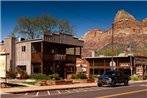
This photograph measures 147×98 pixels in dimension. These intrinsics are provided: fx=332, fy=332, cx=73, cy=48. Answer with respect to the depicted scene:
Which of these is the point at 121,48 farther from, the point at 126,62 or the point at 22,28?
the point at 126,62

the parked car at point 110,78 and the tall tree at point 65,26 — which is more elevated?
the tall tree at point 65,26

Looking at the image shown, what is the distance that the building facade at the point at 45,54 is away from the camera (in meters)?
45.8

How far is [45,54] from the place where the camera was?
45.8 m

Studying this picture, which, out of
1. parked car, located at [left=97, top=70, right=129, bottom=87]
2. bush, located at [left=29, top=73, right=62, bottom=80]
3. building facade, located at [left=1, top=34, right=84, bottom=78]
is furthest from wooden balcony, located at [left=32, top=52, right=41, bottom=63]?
parked car, located at [left=97, top=70, right=129, bottom=87]

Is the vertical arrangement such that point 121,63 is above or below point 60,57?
below

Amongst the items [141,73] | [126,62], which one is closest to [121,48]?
[126,62]

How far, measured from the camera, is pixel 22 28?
83688mm

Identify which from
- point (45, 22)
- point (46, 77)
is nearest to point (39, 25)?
point (45, 22)

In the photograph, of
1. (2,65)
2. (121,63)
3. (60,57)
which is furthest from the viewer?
(121,63)

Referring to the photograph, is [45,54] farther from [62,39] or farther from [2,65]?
[2,65]

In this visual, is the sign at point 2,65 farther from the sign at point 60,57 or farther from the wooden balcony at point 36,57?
the sign at point 60,57

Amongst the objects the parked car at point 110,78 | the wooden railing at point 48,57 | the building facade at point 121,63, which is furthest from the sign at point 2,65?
the building facade at point 121,63

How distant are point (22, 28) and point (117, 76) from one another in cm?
5255

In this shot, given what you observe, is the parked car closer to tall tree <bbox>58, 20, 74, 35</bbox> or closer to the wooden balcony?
the wooden balcony
